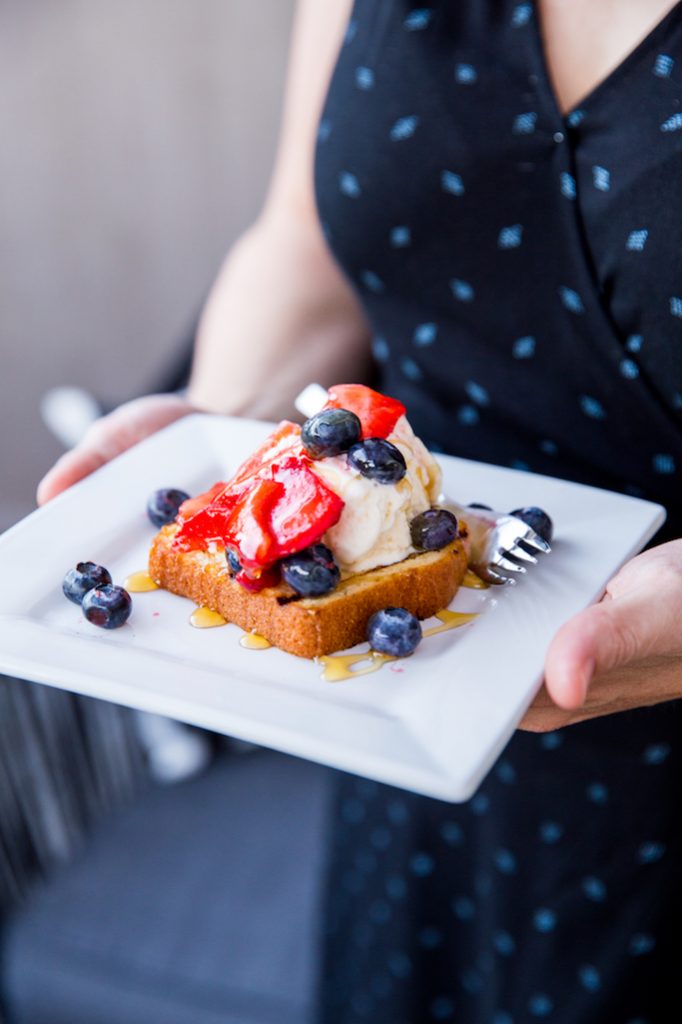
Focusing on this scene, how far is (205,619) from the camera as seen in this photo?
112cm

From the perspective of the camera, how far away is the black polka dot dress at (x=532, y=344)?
3.85 feet

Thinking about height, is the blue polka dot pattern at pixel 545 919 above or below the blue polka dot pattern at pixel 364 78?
below

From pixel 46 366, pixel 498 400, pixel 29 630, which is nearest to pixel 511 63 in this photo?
pixel 498 400

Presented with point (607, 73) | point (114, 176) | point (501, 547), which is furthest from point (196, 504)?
point (114, 176)

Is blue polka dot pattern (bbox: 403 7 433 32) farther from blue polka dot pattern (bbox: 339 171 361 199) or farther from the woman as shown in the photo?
blue polka dot pattern (bbox: 339 171 361 199)

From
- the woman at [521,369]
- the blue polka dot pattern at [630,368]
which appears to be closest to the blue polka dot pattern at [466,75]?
the woman at [521,369]

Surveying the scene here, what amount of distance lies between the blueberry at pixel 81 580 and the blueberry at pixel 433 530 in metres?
0.35

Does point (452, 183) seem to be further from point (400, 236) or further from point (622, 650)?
point (622, 650)

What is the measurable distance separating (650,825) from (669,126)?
86cm

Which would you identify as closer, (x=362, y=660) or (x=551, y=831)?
(x=362, y=660)

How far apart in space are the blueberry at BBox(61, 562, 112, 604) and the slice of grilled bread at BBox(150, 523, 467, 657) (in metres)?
0.07

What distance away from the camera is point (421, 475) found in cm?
118

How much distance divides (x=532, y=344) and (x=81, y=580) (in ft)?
2.08

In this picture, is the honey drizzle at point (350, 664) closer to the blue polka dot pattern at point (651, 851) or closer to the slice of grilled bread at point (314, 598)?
the slice of grilled bread at point (314, 598)
